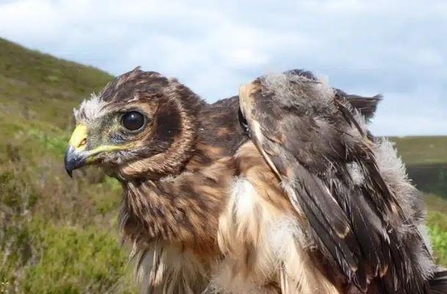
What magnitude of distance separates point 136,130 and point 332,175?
1044 millimetres

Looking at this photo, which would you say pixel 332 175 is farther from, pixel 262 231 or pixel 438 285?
pixel 438 285

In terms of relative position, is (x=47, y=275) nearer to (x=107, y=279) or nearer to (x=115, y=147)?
(x=107, y=279)

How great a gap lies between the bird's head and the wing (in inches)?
14.4

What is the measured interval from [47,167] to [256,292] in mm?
10167

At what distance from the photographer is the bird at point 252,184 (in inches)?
150

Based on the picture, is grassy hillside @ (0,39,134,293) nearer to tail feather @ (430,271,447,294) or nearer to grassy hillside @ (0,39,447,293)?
grassy hillside @ (0,39,447,293)

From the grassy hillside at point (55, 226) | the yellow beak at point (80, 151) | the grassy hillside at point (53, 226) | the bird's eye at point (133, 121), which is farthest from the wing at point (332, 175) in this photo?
the grassy hillside at point (53, 226)

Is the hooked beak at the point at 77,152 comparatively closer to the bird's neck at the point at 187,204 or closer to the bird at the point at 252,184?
the bird at the point at 252,184

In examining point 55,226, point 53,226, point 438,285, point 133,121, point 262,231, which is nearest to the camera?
point 262,231

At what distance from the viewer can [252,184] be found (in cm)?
383

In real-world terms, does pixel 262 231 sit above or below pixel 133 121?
below

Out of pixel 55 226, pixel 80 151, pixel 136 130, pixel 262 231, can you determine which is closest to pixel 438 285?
pixel 262 231

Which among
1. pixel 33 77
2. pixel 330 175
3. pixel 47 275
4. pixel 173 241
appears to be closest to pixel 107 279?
pixel 47 275

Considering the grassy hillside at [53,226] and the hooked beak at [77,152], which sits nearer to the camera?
the hooked beak at [77,152]
